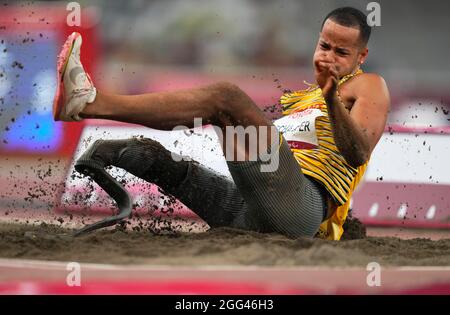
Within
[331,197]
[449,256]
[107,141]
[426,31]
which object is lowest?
[449,256]

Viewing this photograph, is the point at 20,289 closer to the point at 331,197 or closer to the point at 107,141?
the point at 107,141

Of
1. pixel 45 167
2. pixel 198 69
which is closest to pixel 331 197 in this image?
pixel 45 167

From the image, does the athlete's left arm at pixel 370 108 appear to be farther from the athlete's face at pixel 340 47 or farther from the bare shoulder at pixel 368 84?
the athlete's face at pixel 340 47

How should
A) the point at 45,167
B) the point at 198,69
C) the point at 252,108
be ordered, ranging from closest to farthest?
the point at 252,108
the point at 45,167
the point at 198,69

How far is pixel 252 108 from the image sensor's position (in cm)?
290

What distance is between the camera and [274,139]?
2.97 metres

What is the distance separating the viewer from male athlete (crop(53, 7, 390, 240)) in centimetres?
271

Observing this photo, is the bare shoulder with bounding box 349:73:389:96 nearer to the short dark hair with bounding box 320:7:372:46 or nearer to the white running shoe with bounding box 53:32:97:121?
the short dark hair with bounding box 320:7:372:46

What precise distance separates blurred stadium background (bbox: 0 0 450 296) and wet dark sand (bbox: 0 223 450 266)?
0.84 m

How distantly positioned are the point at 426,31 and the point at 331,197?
5897 millimetres

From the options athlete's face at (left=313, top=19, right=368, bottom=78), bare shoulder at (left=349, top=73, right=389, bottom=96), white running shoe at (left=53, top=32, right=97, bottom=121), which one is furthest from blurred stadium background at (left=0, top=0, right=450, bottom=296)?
white running shoe at (left=53, top=32, right=97, bottom=121)

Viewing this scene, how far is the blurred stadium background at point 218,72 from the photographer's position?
5824 mm

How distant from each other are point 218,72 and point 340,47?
16.4 feet

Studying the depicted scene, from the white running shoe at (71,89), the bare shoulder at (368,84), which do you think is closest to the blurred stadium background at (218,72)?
the bare shoulder at (368,84)
